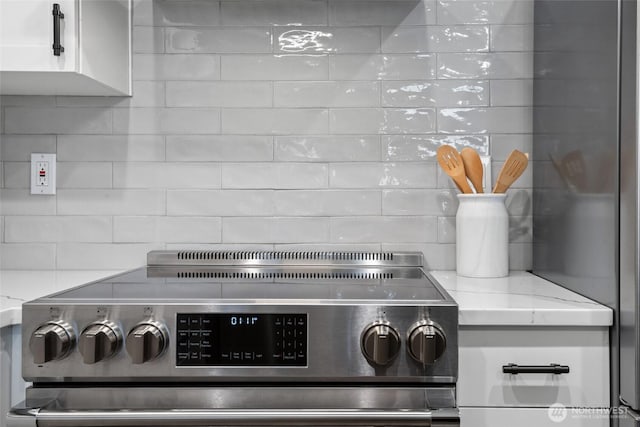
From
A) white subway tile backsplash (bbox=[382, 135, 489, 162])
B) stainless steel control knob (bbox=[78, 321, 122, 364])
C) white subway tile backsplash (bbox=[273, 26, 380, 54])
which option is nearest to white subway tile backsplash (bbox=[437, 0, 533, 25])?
white subway tile backsplash (bbox=[273, 26, 380, 54])

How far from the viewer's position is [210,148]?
171cm

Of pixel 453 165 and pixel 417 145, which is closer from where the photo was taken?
pixel 453 165

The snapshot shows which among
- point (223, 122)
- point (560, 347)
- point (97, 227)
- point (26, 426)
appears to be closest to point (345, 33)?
point (223, 122)

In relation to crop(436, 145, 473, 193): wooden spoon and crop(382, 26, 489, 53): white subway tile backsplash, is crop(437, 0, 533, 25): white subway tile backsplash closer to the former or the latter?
crop(382, 26, 489, 53): white subway tile backsplash

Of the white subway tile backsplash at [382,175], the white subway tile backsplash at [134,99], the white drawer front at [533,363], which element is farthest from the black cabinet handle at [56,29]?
the white drawer front at [533,363]

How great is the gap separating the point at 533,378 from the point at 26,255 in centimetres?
153

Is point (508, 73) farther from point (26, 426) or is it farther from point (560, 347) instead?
point (26, 426)

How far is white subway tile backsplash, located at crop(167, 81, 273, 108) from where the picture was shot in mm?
1696

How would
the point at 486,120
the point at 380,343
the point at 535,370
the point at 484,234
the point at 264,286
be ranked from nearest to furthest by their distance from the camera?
the point at 380,343, the point at 535,370, the point at 264,286, the point at 484,234, the point at 486,120

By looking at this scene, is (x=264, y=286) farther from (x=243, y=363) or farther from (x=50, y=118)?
(x=50, y=118)

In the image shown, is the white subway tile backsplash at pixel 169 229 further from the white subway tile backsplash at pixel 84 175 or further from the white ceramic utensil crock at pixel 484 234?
the white ceramic utensil crock at pixel 484 234

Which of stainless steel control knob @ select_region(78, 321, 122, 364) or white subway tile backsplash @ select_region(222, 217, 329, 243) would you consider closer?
stainless steel control knob @ select_region(78, 321, 122, 364)

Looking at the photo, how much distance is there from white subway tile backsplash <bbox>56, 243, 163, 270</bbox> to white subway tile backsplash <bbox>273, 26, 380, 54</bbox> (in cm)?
77

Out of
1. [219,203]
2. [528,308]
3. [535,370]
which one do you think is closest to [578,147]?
[528,308]
